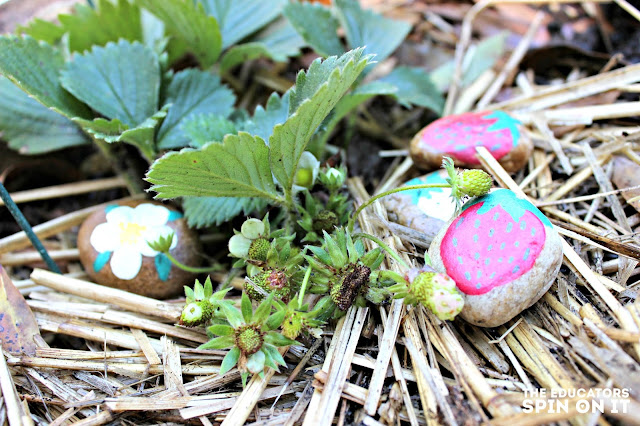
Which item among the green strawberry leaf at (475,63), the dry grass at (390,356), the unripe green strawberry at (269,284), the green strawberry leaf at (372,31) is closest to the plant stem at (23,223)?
the dry grass at (390,356)

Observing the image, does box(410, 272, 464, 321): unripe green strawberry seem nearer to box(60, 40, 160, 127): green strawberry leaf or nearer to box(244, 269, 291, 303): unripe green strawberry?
box(244, 269, 291, 303): unripe green strawberry

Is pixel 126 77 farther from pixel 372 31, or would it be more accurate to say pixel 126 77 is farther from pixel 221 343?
pixel 221 343

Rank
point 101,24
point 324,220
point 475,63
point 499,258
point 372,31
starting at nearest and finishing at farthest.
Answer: point 499,258, point 324,220, point 101,24, point 372,31, point 475,63

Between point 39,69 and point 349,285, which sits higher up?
point 39,69

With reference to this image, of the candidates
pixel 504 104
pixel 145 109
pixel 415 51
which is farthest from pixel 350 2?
pixel 145 109

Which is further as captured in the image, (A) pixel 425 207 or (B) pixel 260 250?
(A) pixel 425 207

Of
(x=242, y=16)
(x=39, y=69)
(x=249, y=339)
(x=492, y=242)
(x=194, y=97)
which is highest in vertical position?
(x=39, y=69)

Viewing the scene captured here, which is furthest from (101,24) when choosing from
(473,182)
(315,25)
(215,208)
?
(473,182)
